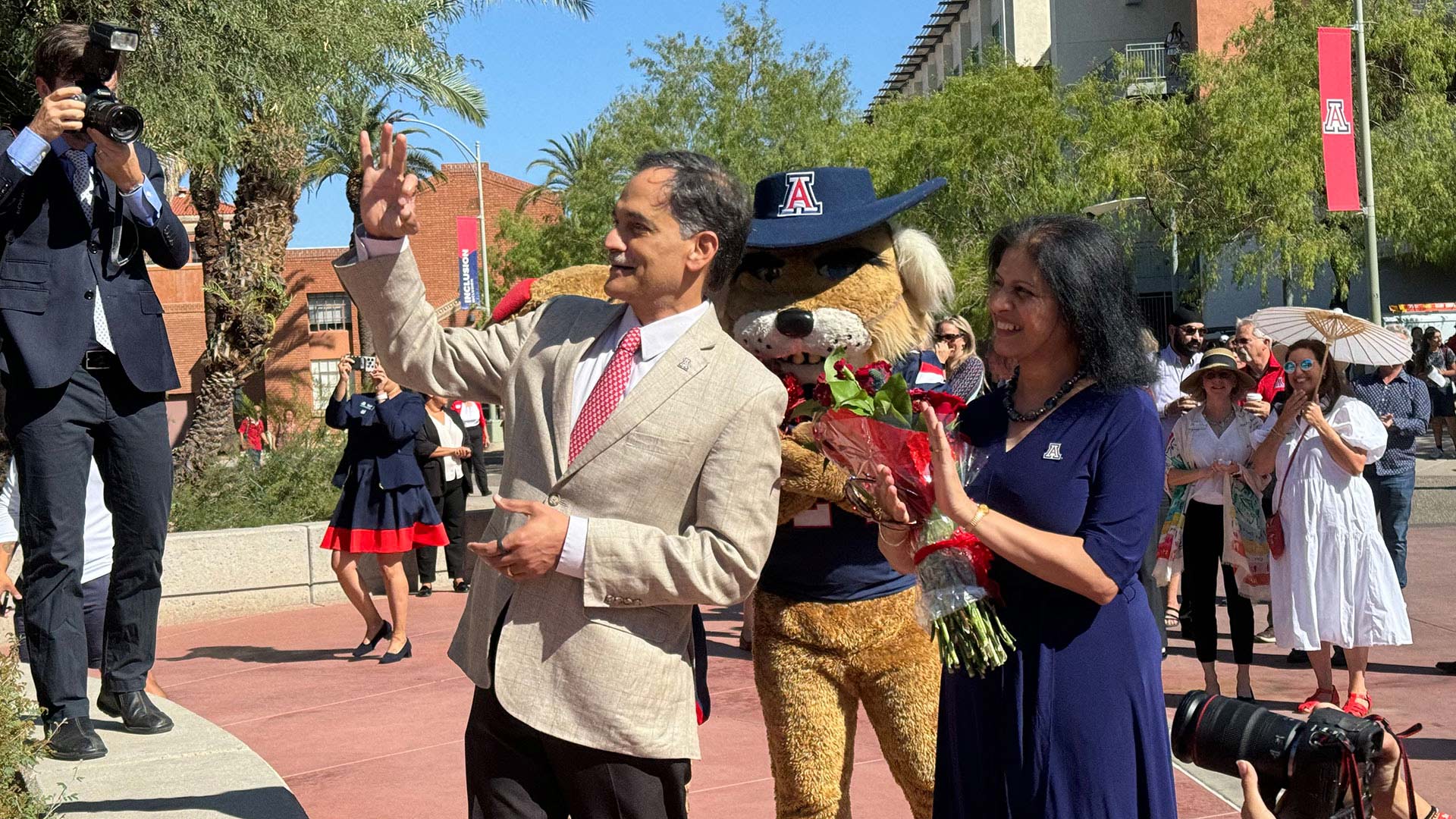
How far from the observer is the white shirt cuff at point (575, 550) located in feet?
8.95

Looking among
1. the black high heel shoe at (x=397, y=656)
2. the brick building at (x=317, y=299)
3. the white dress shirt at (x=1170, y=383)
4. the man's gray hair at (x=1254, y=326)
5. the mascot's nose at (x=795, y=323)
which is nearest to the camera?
the mascot's nose at (x=795, y=323)

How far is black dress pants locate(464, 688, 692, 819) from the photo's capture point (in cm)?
281

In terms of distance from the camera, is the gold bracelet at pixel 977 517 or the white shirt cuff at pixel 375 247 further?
the white shirt cuff at pixel 375 247

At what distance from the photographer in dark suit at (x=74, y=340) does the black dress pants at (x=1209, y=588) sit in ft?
16.7

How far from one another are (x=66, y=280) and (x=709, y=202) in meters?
2.16

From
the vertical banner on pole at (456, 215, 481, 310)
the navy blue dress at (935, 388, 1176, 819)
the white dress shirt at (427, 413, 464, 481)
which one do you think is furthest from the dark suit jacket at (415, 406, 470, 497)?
the vertical banner on pole at (456, 215, 481, 310)

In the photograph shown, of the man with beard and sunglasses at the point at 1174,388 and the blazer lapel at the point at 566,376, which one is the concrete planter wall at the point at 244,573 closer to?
the man with beard and sunglasses at the point at 1174,388

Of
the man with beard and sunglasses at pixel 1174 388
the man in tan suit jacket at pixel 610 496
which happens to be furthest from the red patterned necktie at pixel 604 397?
the man with beard and sunglasses at pixel 1174 388

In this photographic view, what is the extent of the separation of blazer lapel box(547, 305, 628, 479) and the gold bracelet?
2.70ft

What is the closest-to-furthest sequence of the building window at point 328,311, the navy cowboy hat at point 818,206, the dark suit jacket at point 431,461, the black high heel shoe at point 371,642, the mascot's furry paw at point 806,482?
1. the mascot's furry paw at point 806,482
2. the navy cowboy hat at point 818,206
3. the black high heel shoe at point 371,642
4. the dark suit jacket at point 431,461
5. the building window at point 328,311

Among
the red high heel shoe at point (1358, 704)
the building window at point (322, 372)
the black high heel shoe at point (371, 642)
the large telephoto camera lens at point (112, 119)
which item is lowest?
the red high heel shoe at point (1358, 704)

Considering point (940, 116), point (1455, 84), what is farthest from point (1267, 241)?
point (1455, 84)

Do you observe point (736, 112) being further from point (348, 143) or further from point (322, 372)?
point (322, 372)

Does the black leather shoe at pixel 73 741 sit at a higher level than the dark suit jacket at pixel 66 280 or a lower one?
lower
